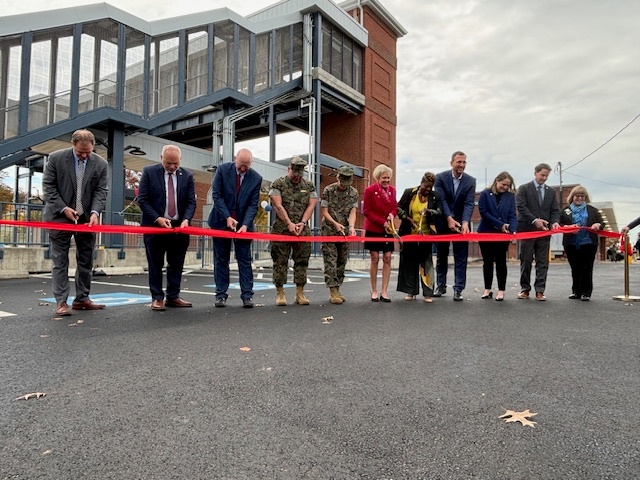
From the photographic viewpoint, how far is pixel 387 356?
3.15 m

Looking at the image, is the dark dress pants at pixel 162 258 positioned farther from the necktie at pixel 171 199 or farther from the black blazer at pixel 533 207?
the black blazer at pixel 533 207

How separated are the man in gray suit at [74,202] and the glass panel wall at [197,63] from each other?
11220mm

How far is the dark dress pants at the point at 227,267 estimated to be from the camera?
225 inches

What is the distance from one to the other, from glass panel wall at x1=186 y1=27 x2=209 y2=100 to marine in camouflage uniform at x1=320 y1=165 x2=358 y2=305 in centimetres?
1112

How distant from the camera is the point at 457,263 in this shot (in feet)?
21.6

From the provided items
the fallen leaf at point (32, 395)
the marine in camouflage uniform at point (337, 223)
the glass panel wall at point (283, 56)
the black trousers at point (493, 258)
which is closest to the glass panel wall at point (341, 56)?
the glass panel wall at point (283, 56)

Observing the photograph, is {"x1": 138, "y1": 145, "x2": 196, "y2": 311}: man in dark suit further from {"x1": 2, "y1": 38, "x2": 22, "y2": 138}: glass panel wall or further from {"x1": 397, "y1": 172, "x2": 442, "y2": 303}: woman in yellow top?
{"x1": 2, "y1": 38, "x2": 22, "y2": 138}: glass panel wall

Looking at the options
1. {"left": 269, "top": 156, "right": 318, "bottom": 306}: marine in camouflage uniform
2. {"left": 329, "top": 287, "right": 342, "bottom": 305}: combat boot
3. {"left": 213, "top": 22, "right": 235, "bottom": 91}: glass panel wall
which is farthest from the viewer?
{"left": 213, "top": 22, "right": 235, "bottom": 91}: glass panel wall

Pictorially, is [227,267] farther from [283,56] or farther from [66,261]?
[283,56]

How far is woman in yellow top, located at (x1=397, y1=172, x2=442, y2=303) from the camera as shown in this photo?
645 centimetres

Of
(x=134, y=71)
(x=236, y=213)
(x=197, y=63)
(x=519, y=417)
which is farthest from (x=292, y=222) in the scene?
(x=197, y=63)

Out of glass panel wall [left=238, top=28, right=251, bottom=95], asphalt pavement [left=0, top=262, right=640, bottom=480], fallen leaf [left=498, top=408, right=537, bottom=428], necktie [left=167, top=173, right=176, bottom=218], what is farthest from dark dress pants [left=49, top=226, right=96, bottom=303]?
glass panel wall [left=238, top=28, right=251, bottom=95]

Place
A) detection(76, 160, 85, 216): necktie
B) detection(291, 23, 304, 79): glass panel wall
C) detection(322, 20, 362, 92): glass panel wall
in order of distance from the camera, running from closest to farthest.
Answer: detection(76, 160, 85, 216): necktie
detection(291, 23, 304, 79): glass panel wall
detection(322, 20, 362, 92): glass panel wall

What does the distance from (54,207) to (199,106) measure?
11519 mm
